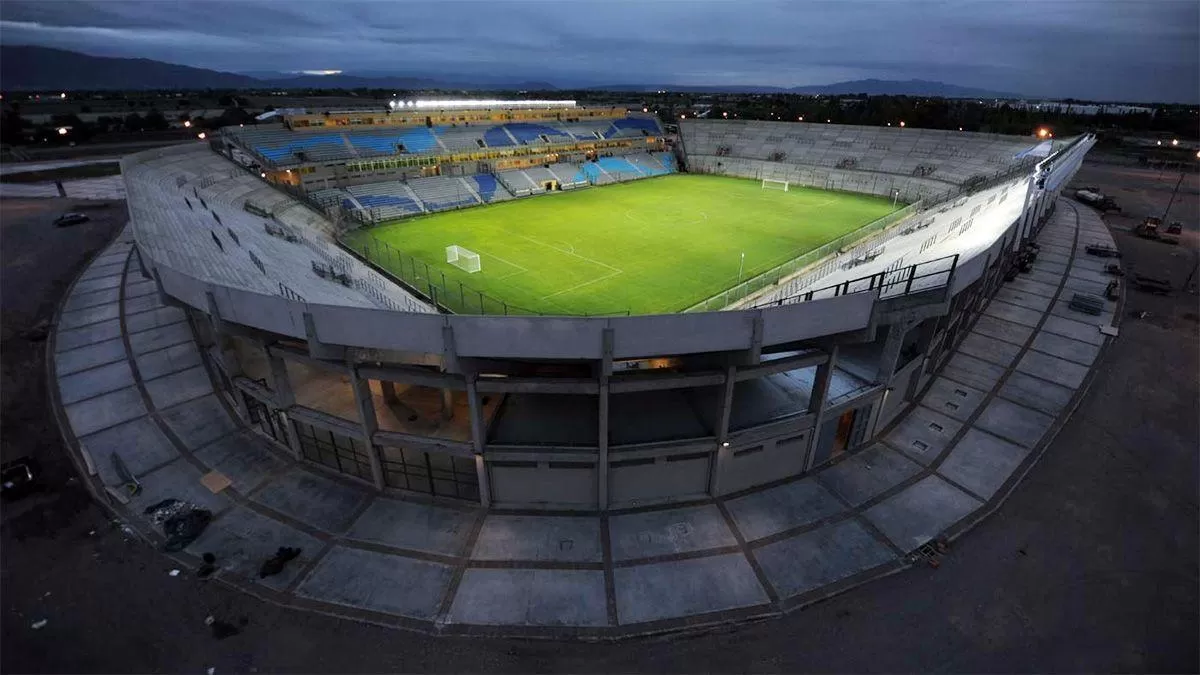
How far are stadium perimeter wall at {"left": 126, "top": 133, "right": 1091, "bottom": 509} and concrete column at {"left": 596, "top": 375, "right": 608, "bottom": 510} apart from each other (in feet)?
0.19

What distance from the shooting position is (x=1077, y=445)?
20969 mm

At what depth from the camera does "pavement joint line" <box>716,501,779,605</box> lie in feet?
Answer: 48.2

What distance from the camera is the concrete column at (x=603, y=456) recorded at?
15007mm

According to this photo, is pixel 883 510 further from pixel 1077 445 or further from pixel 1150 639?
pixel 1077 445

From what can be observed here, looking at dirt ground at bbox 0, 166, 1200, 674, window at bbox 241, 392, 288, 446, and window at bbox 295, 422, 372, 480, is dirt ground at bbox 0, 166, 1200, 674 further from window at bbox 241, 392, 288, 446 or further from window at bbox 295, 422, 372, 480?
window at bbox 241, 392, 288, 446

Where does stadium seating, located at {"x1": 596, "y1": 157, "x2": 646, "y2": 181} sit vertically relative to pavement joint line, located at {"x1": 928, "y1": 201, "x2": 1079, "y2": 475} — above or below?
above

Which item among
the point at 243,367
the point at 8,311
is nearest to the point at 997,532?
the point at 243,367

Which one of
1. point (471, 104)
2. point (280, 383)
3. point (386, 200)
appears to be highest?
point (471, 104)

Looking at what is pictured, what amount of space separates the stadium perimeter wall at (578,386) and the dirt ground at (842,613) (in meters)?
4.76

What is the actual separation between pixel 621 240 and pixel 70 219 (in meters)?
50.0

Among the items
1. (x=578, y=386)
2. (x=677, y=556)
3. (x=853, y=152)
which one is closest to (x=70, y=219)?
(x=578, y=386)

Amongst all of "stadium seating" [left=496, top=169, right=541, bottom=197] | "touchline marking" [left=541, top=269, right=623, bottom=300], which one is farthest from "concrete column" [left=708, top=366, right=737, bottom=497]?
"stadium seating" [left=496, top=169, right=541, bottom=197]

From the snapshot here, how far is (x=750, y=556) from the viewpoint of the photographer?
621 inches

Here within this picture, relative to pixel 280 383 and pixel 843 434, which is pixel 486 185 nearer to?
pixel 280 383
